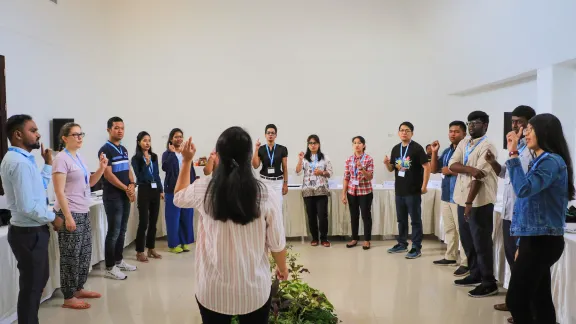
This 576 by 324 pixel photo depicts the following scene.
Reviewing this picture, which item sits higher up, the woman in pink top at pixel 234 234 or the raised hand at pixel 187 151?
the raised hand at pixel 187 151

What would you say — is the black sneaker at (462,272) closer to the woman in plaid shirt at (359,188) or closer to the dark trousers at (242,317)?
the woman in plaid shirt at (359,188)

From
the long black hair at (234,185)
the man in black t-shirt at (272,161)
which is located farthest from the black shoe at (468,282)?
the long black hair at (234,185)

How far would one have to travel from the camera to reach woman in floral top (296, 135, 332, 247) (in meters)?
5.50

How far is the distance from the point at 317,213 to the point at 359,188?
697mm

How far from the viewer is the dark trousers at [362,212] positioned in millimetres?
5332

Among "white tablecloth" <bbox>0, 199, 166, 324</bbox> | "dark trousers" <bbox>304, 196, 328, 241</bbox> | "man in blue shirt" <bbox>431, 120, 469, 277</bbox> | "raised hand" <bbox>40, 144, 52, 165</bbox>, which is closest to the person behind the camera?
"white tablecloth" <bbox>0, 199, 166, 324</bbox>

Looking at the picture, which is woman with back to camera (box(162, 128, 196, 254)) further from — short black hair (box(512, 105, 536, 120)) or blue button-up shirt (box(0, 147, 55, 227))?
short black hair (box(512, 105, 536, 120))

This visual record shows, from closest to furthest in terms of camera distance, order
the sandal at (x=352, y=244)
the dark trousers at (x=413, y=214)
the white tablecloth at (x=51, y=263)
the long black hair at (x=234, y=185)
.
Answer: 1. the long black hair at (x=234, y=185)
2. the white tablecloth at (x=51, y=263)
3. the dark trousers at (x=413, y=214)
4. the sandal at (x=352, y=244)

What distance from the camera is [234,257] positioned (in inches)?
63.1

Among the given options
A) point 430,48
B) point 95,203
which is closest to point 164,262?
point 95,203

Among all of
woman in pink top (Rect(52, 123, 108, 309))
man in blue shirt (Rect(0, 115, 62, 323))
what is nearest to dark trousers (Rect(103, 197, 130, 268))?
woman in pink top (Rect(52, 123, 108, 309))

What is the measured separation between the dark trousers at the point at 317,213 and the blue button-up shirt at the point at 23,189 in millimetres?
3445

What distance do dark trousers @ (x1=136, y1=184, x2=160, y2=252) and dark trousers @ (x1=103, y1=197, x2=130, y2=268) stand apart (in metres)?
0.36

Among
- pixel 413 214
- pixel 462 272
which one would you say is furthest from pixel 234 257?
pixel 413 214
